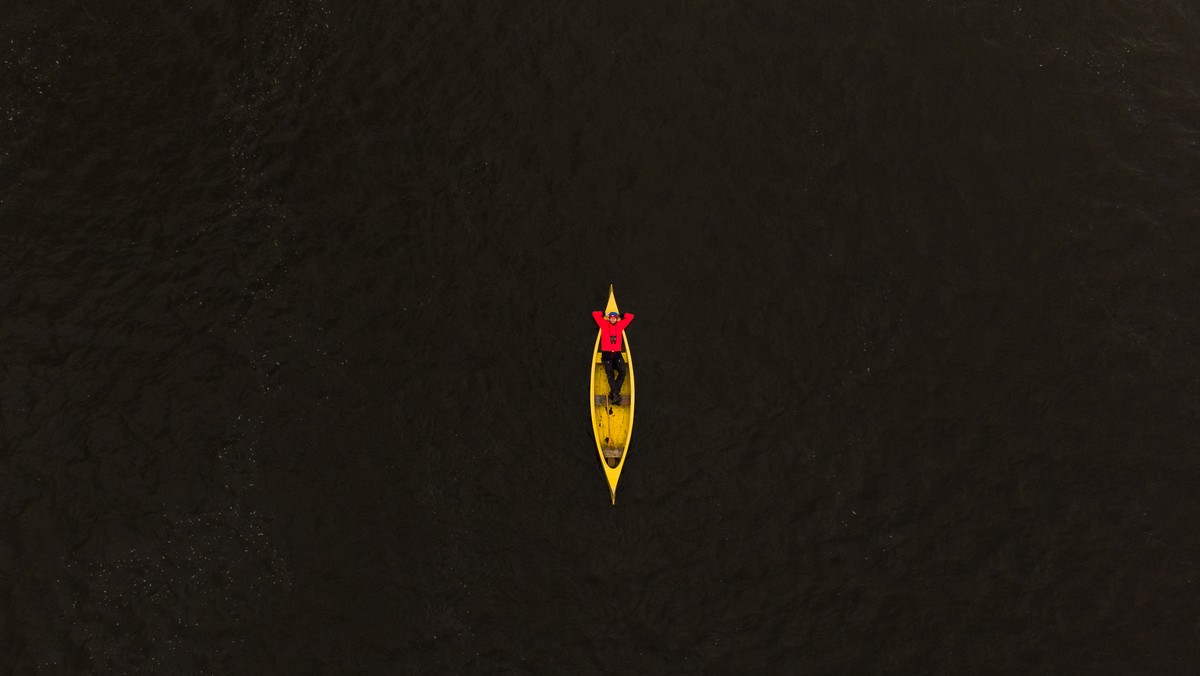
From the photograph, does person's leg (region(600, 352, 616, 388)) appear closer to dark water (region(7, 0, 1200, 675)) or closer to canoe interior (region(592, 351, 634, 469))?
canoe interior (region(592, 351, 634, 469))

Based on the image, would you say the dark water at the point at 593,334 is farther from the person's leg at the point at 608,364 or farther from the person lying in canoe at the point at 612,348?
the person's leg at the point at 608,364

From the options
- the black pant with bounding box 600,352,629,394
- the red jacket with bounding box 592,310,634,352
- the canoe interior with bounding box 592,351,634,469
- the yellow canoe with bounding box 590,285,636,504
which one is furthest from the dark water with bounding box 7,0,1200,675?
the black pant with bounding box 600,352,629,394

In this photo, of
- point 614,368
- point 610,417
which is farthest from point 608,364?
point 610,417

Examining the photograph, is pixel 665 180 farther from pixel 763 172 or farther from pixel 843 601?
pixel 843 601

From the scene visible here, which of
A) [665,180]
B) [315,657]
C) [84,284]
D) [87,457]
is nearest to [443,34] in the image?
[665,180]

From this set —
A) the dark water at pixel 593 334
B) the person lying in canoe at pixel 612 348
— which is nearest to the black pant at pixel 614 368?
the person lying in canoe at pixel 612 348

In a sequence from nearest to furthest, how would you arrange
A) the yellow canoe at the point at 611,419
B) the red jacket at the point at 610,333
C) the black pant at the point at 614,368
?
1. the yellow canoe at the point at 611,419
2. the black pant at the point at 614,368
3. the red jacket at the point at 610,333

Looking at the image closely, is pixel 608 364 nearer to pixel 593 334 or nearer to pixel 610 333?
pixel 610 333
